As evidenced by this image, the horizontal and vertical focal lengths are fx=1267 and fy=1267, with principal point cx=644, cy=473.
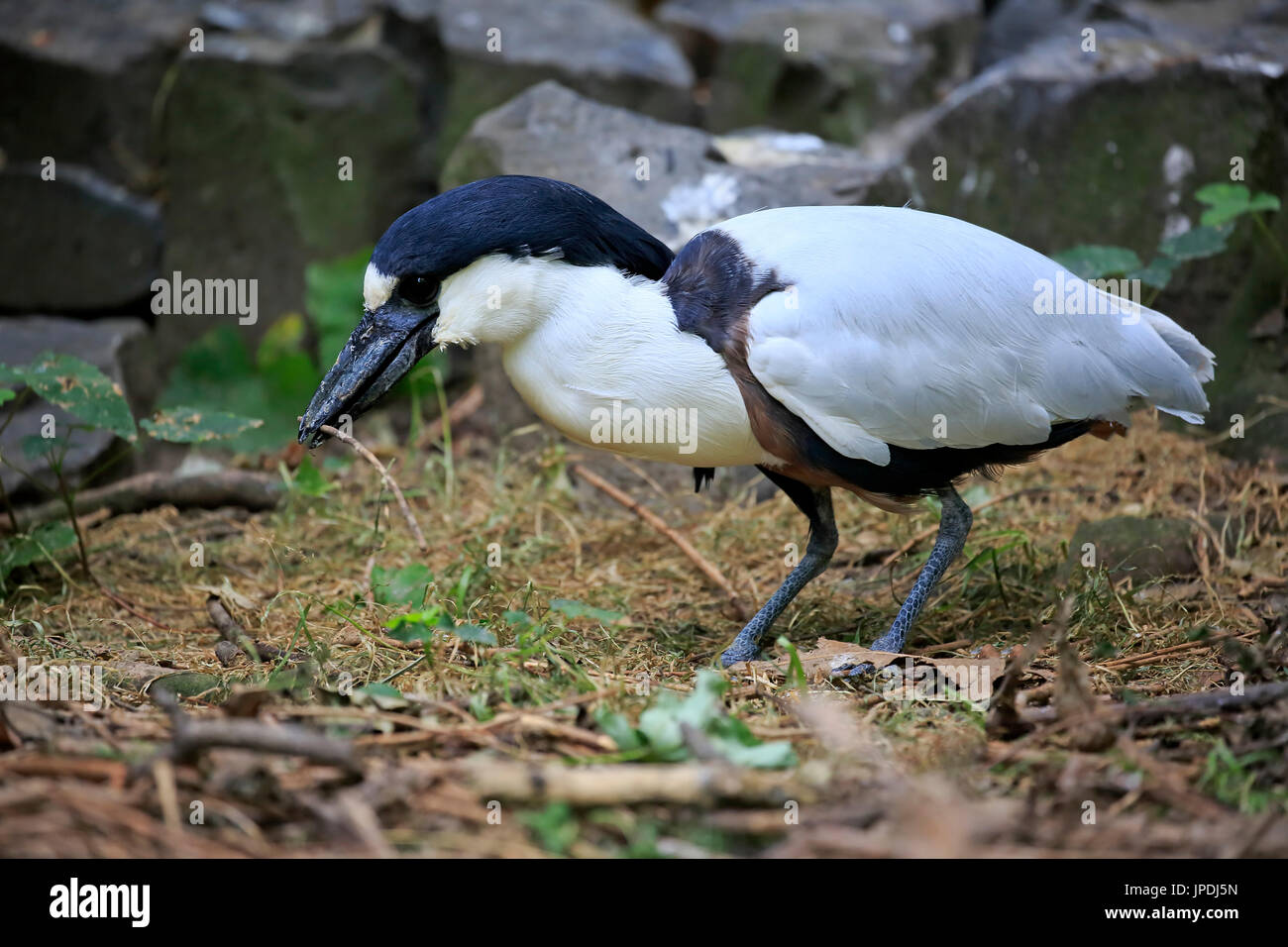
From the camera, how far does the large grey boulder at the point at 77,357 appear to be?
440 cm

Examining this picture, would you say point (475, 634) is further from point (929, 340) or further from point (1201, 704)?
point (1201, 704)

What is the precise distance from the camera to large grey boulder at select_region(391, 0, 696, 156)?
18.9 feet

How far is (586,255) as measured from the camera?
3.12 metres

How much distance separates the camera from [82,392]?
143 inches

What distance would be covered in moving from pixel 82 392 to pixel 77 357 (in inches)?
49.2

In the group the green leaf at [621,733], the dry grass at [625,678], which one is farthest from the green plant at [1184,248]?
the green leaf at [621,733]

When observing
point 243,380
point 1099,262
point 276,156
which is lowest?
point 243,380

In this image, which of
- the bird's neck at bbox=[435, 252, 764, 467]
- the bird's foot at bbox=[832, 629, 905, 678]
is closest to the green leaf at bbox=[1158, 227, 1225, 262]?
the bird's foot at bbox=[832, 629, 905, 678]

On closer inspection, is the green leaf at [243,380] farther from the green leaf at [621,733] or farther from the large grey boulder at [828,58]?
the green leaf at [621,733]

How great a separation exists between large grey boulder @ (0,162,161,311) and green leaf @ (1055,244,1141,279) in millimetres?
3961

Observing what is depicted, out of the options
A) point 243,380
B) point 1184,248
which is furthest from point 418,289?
point 1184,248

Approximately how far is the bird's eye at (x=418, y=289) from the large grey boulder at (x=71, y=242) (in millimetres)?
3130
